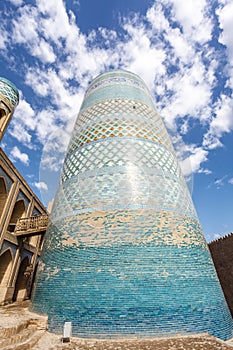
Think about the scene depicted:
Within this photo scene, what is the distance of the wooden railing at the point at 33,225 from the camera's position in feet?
27.0

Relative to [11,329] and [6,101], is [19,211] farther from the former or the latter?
[11,329]

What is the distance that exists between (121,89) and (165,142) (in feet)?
8.35

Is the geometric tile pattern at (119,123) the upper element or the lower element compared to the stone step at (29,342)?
upper

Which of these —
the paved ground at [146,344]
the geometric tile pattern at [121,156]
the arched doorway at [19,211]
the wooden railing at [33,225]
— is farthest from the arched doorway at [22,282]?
the paved ground at [146,344]

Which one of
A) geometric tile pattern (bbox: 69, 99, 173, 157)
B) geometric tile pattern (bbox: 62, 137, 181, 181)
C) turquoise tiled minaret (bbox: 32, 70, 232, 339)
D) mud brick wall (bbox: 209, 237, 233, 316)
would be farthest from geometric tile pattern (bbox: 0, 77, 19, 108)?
mud brick wall (bbox: 209, 237, 233, 316)

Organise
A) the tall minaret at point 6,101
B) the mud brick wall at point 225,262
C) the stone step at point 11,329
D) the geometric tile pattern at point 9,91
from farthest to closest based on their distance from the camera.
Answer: the geometric tile pattern at point 9,91 < the tall minaret at point 6,101 < the mud brick wall at point 225,262 < the stone step at point 11,329

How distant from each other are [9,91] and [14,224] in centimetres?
627

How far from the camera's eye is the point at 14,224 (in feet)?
30.9

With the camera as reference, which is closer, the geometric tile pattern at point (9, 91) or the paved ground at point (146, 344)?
the paved ground at point (146, 344)

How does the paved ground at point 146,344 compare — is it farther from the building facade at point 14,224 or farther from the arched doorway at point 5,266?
the arched doorway at point 5,266

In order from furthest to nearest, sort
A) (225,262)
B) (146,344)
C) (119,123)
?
(225,262)
(119,123)
(146,344)

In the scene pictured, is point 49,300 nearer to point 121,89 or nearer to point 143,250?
point 143,250

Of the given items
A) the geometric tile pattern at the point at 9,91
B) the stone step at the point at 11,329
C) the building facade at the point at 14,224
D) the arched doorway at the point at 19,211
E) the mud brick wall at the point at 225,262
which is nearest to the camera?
the stone step at the point at 11,329

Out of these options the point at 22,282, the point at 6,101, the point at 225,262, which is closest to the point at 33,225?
the point at 22,282
